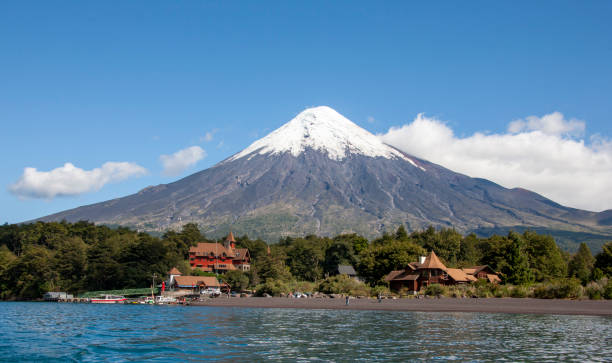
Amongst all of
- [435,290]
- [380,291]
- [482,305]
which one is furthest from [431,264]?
[482,305]

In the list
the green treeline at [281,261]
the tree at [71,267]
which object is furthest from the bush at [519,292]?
the tree at [71,267]

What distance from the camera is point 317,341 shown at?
100 ft

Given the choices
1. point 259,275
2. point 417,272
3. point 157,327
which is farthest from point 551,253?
point 157,327

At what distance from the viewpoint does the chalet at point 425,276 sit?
3238 inches

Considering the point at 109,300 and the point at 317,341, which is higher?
the point at 317,341

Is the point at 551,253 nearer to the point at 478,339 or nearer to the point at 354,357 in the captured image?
the point at 478,339

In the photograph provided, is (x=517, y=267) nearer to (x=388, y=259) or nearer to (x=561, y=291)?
(x=561, y=291)

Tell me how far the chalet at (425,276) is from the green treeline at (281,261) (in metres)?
2.62

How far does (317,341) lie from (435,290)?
4830 cm

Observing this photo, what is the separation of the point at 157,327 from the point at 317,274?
78.6 metres

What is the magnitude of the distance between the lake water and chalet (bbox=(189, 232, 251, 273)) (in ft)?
281

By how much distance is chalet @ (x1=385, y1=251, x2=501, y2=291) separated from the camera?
82.2 metres

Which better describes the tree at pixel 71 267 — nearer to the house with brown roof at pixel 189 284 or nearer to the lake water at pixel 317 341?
the house with brown roof at pixel 189 284

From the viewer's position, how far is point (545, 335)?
32562mm
